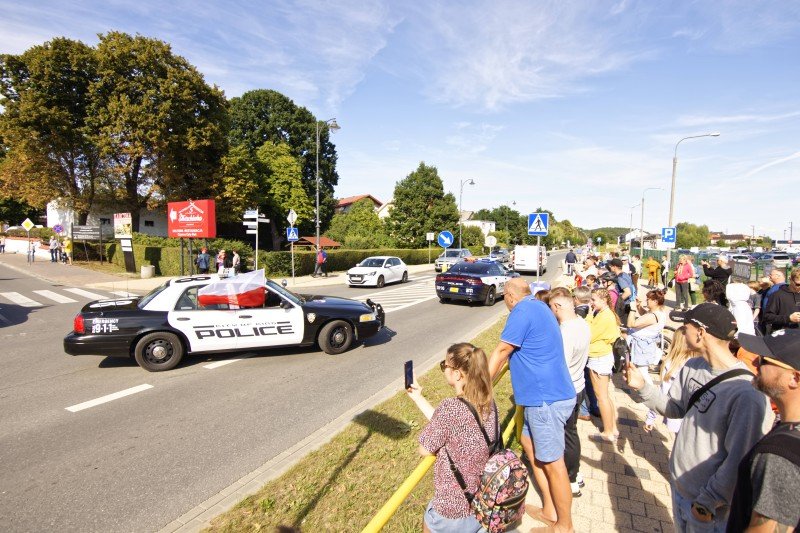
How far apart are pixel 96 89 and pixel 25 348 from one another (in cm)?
2607

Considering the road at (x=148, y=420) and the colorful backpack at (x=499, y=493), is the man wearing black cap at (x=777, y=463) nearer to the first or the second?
the colorful backpack at (x=499, y=493)

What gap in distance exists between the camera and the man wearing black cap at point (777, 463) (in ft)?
4.57

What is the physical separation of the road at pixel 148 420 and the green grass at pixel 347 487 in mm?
578

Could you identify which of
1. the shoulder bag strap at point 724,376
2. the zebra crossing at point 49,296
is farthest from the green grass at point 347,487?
the zebra crossing at point 49,296

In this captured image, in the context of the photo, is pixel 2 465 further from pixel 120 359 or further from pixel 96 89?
pixel 96 89

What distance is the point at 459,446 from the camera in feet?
7.48

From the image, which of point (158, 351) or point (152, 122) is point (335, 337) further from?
point (152, 122)

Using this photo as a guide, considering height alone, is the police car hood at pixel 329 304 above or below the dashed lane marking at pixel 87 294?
above

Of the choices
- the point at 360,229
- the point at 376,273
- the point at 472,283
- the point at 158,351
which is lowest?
the point at 158,351

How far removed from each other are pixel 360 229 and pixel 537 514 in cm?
5120

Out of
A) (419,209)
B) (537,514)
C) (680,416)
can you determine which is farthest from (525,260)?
(680,416)

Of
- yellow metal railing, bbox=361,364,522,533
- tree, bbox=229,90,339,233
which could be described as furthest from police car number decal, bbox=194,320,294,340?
tree, bbox=229,90,339,233

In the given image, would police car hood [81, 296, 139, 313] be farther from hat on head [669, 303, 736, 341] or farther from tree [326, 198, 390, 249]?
tree [326, 198, 390, 249]

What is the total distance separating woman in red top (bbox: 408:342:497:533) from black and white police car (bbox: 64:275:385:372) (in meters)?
6.17
